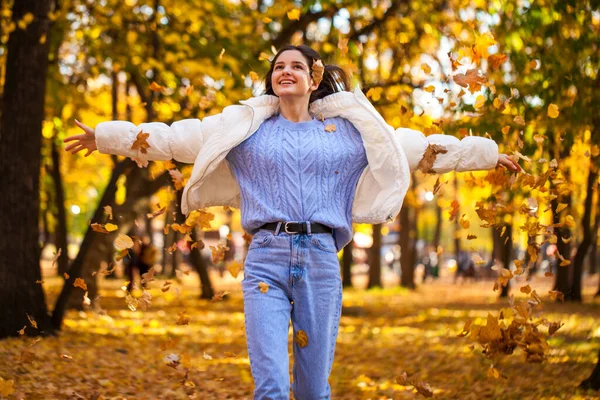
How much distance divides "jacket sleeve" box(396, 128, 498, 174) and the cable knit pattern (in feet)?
1.05

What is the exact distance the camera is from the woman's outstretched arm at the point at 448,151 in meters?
4.55

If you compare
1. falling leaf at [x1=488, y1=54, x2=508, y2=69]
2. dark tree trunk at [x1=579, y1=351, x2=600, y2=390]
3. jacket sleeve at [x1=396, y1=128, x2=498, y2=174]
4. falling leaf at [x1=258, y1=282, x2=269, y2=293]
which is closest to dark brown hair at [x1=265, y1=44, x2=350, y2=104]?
jacket sleeve at [x1=396, y1=128, x2=498, y2=174]

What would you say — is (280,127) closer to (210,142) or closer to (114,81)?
(210,142)

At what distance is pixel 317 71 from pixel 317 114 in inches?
9.1

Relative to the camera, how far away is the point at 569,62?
30.8 ft

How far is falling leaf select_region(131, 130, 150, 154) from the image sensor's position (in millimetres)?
4301

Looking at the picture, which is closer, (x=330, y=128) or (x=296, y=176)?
(x=296, y=176)

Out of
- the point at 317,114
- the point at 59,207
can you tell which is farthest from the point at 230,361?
the point at 59,207

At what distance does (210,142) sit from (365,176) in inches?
34.0

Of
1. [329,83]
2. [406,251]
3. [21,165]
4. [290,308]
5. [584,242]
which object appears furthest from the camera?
[406,251]

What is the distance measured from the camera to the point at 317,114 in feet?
14.8

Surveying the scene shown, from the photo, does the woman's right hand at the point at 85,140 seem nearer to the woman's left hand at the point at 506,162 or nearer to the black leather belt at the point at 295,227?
the black leather belt at the point at 295,227

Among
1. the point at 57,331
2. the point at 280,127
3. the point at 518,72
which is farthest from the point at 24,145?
the point at 280,127

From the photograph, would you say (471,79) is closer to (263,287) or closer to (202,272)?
(263,287)
